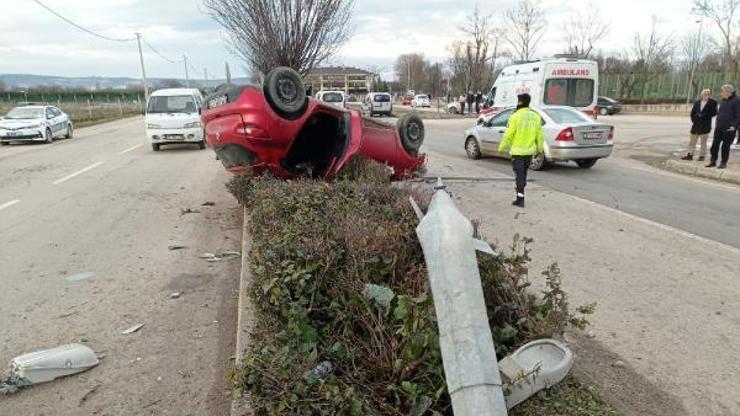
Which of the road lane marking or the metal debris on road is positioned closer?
the metal debris on road

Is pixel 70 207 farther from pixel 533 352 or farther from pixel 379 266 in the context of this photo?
pixel 533 352

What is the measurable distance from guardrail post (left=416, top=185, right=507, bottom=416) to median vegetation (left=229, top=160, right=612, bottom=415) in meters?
0.16

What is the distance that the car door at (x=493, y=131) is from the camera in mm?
13542

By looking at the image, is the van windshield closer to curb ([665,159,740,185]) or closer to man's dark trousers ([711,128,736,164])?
curb ([665,159,740,185])

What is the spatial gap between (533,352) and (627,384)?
2.95ft

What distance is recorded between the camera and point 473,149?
14.7 m

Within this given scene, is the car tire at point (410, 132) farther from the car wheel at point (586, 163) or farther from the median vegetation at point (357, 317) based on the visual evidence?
the car wheel at point (586, 163)

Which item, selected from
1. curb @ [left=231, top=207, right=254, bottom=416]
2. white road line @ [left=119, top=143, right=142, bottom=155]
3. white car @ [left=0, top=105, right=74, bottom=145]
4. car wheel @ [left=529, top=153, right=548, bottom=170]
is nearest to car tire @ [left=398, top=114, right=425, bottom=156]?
curb @ [left=231, top=207, right=254, bottom=416]

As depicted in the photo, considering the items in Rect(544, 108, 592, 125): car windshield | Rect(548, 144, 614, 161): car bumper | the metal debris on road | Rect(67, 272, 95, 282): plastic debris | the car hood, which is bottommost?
the metal debris on road

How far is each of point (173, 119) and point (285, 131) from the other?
37.3 ft

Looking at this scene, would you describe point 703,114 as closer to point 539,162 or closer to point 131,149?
point 539,162

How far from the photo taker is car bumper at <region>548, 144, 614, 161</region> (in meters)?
11.9

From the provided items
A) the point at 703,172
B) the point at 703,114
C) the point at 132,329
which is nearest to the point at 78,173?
the point at 132,329

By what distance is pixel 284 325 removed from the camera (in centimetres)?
307
